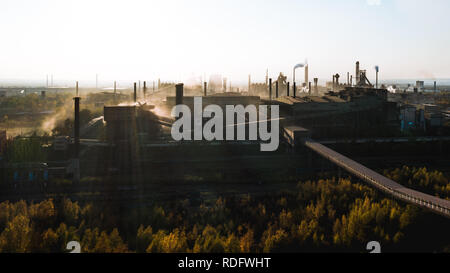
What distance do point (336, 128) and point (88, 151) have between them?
1977 cm

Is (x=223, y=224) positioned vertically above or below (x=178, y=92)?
below

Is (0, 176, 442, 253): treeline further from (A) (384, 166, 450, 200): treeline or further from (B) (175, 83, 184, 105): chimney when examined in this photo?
(B) (175, 83, 184, 105): chimney

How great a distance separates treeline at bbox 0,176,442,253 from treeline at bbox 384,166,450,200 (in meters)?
2.96

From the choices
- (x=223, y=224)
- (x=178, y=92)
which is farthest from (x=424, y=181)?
(x=178, y=92)

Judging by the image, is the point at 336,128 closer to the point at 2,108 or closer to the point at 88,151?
the point at 88,151

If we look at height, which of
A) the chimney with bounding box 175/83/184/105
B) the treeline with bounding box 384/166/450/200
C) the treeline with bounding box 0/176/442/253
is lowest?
the treeline with bounding box 0/176/442/253

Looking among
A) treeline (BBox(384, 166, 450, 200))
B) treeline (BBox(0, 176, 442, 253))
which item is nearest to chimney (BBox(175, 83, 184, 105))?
treeline (BBox(0, 176, 442, 253))

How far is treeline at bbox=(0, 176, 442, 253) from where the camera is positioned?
Result: 11.6 meters

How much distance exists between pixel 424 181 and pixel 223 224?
10964 mm

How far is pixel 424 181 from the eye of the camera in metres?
18.6

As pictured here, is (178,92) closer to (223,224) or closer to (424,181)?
(223,224)

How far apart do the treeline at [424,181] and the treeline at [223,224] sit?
9.70 feet
